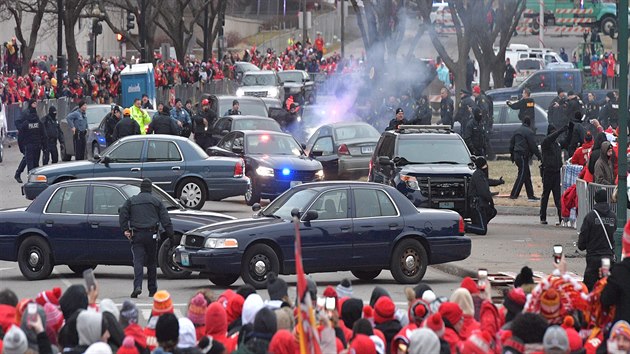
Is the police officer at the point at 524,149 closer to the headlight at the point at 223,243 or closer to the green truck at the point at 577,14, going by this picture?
the headlight at the point at 223,243

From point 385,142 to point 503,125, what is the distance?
36.7ft

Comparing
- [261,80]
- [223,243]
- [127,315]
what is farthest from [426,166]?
[261,80]

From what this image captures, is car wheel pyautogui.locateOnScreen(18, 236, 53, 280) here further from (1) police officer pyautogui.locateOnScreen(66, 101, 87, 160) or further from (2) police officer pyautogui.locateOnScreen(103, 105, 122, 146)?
(1) police officer pyautogui.locateOnScreen(66, 101, 87, 160)

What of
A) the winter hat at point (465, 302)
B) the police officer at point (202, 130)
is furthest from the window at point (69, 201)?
the police officer at point (202, 130)

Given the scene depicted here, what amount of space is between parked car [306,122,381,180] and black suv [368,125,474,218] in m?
5.02

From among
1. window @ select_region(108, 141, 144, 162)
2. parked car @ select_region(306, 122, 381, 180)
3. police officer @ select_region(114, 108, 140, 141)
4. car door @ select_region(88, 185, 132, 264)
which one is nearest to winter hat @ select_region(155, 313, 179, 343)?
car door @ select_region(88, 185, 132, 264)

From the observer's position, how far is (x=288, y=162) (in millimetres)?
28500

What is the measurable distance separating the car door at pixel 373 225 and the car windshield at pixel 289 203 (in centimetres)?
59

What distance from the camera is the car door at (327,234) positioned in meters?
18.3

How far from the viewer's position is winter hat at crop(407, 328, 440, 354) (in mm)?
9711

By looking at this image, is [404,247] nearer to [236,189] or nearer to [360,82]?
[236,189]

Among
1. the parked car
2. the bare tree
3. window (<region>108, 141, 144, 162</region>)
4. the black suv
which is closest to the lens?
the black suv

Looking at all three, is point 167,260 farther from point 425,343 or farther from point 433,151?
point 425,343

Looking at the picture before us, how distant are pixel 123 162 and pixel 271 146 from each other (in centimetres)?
399
